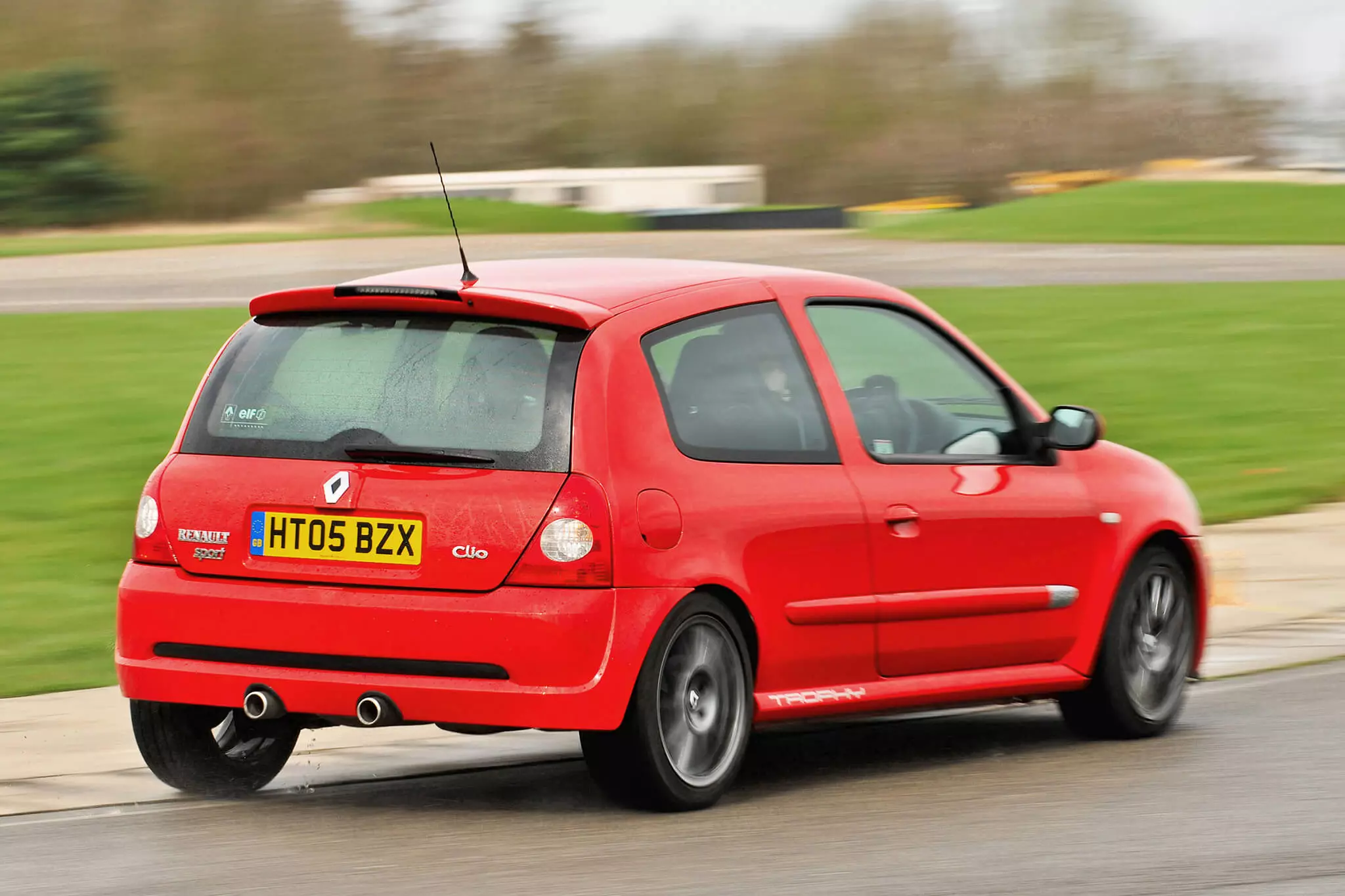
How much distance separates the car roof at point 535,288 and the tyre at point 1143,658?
70.6 inches

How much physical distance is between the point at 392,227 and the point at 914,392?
131 feet

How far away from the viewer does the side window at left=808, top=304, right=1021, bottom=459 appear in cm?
687

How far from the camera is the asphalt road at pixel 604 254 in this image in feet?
93.2

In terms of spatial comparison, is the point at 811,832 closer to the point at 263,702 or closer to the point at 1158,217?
the point at 263,702

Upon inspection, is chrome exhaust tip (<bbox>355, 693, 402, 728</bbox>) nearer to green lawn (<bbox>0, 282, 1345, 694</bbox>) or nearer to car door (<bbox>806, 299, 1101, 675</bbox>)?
car door (<bbox>806, 299, 1101, 675</bbox>)

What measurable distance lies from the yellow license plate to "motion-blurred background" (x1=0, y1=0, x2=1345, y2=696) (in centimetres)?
308

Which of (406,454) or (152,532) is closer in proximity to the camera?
(406,454)

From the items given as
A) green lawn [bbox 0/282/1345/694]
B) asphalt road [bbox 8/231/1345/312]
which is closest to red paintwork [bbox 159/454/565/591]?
green lawn [bbox 0/282/1345/694]

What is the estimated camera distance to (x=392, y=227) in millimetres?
46281

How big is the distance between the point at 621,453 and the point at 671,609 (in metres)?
0.44

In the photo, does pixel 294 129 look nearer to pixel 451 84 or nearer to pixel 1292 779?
pixel 451 84

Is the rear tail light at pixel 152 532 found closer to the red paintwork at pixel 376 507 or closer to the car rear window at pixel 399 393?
the red paintwork at pixel 376 507

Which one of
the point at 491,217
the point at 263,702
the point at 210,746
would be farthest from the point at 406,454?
the point at 491,217

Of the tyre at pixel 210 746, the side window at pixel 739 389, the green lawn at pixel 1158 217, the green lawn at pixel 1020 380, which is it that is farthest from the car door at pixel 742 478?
the green lawn at pixel 1158 217
